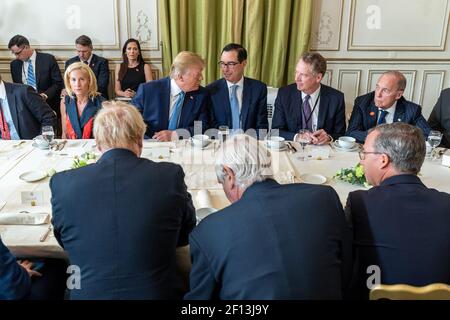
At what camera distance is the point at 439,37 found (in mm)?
4699

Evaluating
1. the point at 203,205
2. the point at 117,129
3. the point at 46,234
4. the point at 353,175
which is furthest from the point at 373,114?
the point at 46,234

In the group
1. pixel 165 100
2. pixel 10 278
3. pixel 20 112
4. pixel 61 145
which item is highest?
pixel 165 100

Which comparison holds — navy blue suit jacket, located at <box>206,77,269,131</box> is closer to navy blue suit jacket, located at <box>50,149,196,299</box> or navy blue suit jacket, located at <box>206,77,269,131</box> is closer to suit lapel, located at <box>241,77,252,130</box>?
suit lapel, located at <box>241,77,252,130</box>

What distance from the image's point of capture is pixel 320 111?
10.4 feet

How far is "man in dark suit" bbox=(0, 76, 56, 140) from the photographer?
3094 millimetres

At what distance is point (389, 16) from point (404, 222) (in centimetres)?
396

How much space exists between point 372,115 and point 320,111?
0.38 m

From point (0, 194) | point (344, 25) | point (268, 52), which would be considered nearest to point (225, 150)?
point (0, 194)

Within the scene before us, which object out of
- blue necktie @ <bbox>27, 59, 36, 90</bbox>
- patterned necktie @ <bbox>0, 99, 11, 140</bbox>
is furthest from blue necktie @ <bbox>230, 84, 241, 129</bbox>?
blue necktie @ <bbox>27, 59, 36, 90</bbox>

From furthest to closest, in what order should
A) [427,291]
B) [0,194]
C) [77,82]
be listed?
[77,82], [0,194], [427,291]

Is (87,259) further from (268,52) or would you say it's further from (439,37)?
(439,37)

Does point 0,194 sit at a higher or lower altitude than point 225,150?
lower

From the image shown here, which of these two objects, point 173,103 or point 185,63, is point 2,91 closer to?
point 173,103

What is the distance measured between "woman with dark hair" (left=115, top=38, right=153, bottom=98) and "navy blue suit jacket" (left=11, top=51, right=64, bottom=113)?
2.19 ft
